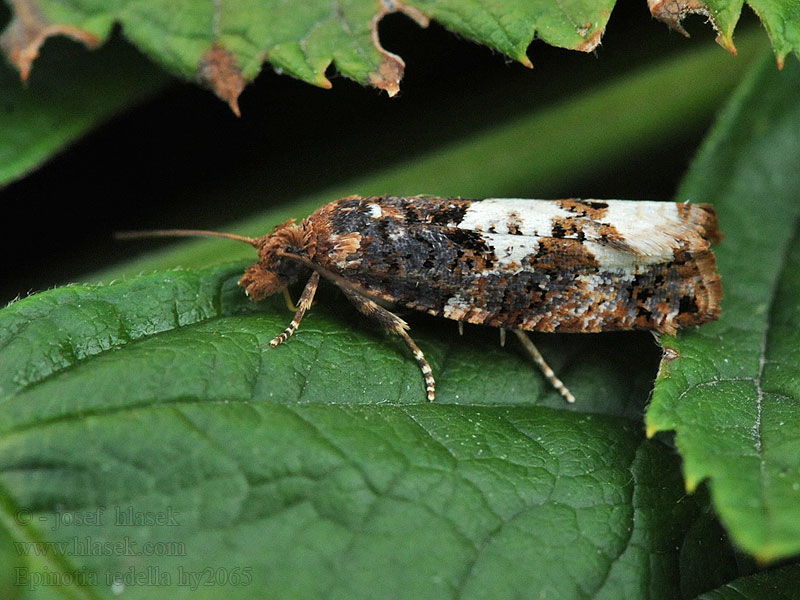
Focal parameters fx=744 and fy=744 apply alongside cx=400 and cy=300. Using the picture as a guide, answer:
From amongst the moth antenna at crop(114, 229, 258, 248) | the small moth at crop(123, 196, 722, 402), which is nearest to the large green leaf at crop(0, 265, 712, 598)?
the moth antenna at crop(114, 229, 258, 248)

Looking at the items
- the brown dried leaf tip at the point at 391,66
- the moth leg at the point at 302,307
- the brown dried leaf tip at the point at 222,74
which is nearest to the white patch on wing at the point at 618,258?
the brown dried leaf tip at the point at 391,66

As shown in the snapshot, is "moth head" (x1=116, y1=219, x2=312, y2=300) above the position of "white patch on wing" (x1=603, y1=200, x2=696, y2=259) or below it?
below

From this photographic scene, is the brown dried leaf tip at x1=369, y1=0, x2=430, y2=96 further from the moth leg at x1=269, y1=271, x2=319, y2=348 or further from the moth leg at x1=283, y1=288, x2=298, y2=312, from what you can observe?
the moth leg at x1=283, y1=288, x2=298, y2=312

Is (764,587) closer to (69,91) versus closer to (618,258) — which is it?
(618,258)

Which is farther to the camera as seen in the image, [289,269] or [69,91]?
[69,91]

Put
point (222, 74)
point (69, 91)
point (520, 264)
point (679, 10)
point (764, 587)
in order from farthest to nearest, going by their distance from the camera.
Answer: point (69, 91) → point (520, 264) → point (222, 74) → point (679, 10) → point (764, 587)


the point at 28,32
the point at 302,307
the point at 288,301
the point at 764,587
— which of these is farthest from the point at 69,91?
the point at 764,587

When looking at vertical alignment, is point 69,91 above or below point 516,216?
above

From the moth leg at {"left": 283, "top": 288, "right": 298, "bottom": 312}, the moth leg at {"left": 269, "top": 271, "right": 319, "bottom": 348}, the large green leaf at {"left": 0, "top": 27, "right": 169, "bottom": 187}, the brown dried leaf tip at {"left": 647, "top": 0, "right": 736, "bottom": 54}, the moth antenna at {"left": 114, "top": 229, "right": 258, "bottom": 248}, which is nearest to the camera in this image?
the moth leg at {"left": 269, "top": 271, "right": 319, "bottom": 348}

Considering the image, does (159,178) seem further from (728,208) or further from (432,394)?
(728,208)
